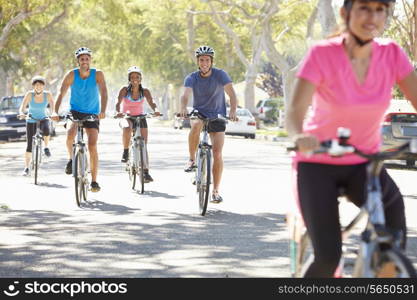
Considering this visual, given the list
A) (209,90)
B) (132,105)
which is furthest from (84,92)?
(132,105)

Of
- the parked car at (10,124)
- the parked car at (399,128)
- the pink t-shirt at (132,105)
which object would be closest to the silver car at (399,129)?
the parked car at (399,128)

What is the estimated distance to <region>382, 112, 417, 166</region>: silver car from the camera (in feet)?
60.3

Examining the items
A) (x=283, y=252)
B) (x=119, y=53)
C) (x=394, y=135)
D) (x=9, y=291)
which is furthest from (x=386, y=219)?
(x=119, y=53)

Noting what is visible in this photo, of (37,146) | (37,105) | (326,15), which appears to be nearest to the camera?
(37,146)

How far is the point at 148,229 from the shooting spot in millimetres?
9617

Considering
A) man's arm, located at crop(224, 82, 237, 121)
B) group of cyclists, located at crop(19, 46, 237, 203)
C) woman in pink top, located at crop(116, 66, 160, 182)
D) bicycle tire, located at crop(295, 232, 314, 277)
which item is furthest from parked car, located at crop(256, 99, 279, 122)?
bicycle tire, located at crop(295, 232, 314, 277)

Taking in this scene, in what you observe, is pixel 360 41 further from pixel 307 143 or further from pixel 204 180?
pixel 204 180

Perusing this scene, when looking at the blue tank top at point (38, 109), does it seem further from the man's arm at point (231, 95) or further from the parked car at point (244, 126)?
the parked car at point (244, 126)

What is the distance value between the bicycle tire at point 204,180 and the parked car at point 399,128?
8.09 metres

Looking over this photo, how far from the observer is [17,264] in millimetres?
7547

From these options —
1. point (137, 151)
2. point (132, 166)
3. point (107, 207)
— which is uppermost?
point (137, 151)

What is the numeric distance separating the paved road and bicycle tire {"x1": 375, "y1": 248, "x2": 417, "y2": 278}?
3.08m

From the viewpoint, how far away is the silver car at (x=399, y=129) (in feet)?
60.3

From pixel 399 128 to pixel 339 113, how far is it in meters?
14.5
